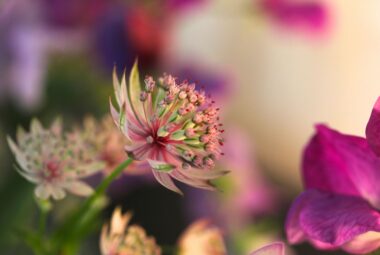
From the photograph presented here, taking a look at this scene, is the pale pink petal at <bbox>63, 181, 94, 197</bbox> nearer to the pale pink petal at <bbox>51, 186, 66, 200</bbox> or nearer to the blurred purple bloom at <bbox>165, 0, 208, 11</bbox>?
the pale pink petal at <bbox>51, 186, 66, 200</bbox>

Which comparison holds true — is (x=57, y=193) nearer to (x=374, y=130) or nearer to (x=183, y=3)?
(x=374, y=130)

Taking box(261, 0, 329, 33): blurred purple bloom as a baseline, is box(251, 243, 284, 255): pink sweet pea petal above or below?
below

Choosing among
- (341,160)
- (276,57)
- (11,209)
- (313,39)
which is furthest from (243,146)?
(276,57)

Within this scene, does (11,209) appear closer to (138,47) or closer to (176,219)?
(138,47)

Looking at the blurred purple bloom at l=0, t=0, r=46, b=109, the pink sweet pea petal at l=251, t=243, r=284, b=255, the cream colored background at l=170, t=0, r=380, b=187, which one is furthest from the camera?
the cream colored background at l=170, t=0, r=380, b=187

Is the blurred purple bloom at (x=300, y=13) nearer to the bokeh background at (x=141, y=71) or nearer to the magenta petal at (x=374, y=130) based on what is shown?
the bokeh background at (x=141, y=71)

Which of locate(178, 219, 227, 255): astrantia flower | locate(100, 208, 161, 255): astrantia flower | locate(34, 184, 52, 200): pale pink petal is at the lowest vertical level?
locate(178, 219, 227, 255): astrantia flower

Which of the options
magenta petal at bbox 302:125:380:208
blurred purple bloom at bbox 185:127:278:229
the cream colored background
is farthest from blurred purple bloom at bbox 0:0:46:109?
the cream colored background
